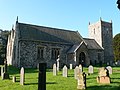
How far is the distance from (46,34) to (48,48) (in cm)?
301

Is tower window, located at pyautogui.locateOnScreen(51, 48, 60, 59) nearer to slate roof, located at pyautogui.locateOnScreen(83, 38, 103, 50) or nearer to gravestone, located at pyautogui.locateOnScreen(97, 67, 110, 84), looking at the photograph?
slate roof, located at pyautogui.locateOnScreen(83, 38, 103, 50)

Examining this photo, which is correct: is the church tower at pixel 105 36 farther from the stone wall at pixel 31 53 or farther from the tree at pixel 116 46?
the stone wall at pixel 31 53

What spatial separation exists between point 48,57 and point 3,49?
21.1 meters

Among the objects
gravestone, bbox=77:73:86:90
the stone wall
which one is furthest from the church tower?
gravestone, bbox=77:73:86:90

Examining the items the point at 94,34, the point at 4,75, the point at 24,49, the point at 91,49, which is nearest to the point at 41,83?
the point at 4,75

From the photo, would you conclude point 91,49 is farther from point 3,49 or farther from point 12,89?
point 12,89

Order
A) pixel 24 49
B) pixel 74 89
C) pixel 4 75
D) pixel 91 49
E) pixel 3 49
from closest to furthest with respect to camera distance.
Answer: pixel 74 89, pixel 4 75, pixel 24 49, pixel 91 49, pixel 3 49

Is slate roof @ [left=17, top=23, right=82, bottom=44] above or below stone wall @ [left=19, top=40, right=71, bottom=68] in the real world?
above

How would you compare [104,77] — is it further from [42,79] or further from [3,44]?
[3,44]

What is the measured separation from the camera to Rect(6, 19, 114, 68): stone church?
101 feet

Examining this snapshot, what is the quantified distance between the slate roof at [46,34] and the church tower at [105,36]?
694cm

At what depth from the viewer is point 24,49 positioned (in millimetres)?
30750

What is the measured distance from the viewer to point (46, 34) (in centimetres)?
3475

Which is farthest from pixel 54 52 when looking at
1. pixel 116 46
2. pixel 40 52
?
pixel 116 46
